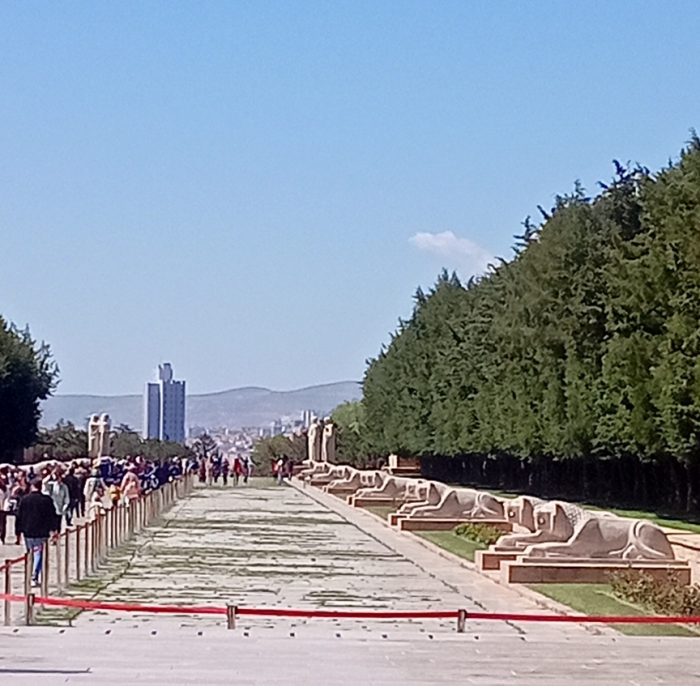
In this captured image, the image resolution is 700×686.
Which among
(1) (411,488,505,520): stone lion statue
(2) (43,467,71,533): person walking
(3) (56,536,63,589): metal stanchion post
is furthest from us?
(1) (411,488,505,520): stone lion statue

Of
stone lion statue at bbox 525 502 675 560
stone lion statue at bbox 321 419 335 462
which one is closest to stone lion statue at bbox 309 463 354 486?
stone lion statue at bbox 321 419 335 462

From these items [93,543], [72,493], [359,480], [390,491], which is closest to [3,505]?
[72,493]

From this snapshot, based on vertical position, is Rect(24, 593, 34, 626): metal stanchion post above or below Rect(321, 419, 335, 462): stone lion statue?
below

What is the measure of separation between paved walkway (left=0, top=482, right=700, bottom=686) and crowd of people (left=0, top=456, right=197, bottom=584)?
129 centimetres

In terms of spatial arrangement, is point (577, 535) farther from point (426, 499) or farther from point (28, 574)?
point (426, 499)

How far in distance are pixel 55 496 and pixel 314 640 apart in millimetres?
17379

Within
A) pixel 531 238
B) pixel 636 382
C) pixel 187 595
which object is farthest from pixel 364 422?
pixel 187 595

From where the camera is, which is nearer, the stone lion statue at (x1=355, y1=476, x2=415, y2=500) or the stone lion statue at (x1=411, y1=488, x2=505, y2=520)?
the stone lion statue at (x1=411, y1=488, x2=505, y2=520)

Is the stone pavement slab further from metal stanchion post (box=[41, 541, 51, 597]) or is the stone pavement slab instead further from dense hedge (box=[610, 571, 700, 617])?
metal stanchion post (box=[41, 541, 51, 597])

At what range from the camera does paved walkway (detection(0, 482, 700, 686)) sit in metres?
15.6

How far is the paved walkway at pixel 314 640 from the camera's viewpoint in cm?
1564

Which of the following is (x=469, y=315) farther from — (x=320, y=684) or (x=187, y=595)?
(x=320, y=684)

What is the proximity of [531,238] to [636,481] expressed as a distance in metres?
13.3

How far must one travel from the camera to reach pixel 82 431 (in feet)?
414
